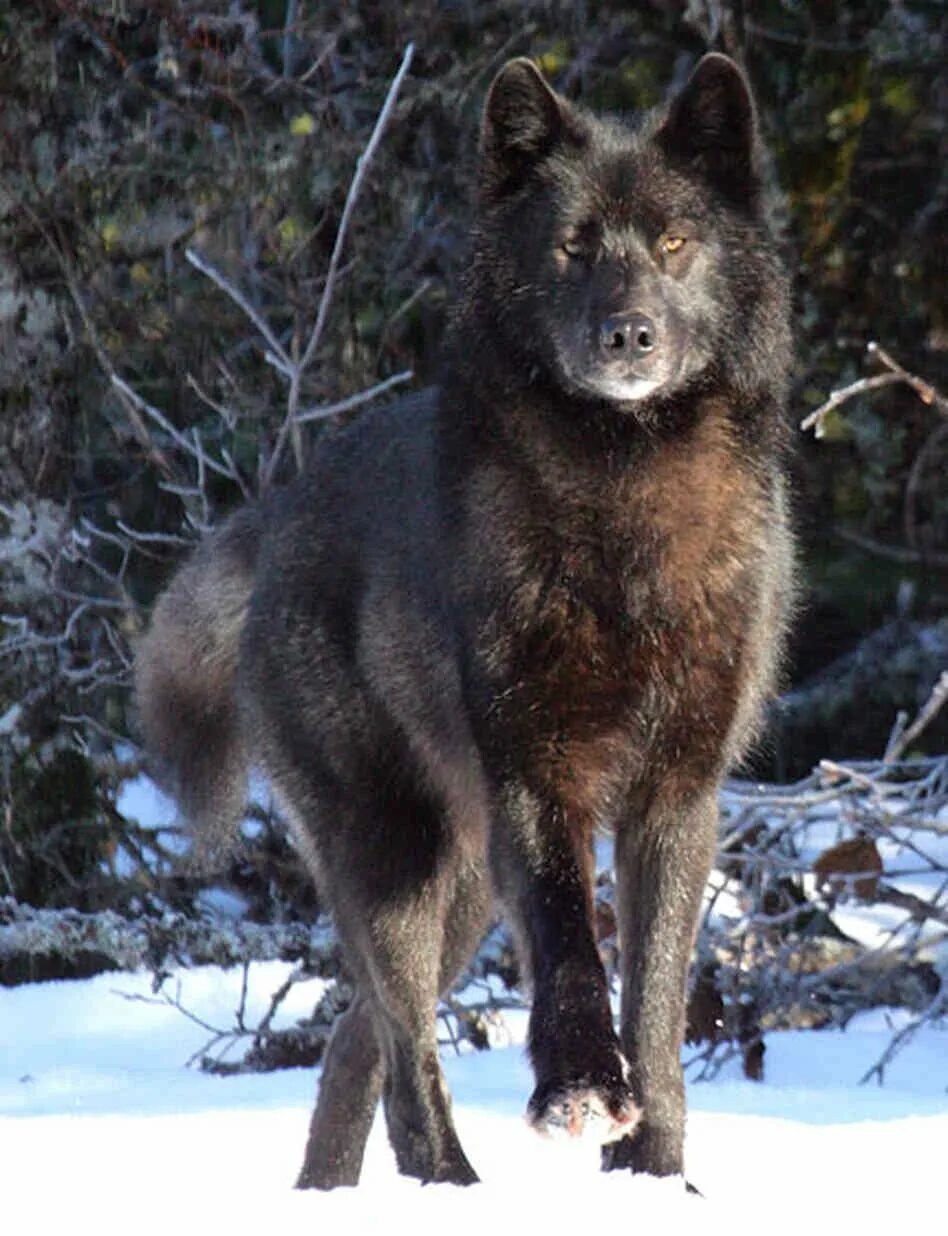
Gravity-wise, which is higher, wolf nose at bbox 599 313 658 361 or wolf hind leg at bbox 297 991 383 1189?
wolf nose at bbox 599 313 658 361

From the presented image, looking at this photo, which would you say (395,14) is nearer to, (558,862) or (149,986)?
(149,986)

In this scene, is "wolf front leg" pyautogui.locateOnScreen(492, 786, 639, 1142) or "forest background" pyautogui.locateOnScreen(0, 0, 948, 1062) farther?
"forest background" pyautogui.locateOnScreen(0, 0, 948, 1062)

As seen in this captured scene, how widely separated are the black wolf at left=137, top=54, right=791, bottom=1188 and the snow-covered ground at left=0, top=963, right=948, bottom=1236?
1.10ft

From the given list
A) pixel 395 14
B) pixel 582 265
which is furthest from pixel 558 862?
pixel 395 14

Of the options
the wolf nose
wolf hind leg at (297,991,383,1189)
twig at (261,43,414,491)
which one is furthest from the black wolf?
twig at (261,43,414,491)

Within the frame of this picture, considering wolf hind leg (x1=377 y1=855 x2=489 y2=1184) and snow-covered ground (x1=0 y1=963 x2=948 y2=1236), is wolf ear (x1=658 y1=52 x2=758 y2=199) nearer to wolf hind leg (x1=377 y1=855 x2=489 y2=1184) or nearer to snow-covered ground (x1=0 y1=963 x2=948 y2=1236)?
wolf hind leg (x1=377 y1=855 x2=489 y2=1184)

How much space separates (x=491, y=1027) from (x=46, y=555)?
1930 mm

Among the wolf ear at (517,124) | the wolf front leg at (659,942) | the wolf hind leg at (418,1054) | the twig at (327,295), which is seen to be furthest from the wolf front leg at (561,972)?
the twig at (327,295)

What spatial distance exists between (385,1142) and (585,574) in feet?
5.86

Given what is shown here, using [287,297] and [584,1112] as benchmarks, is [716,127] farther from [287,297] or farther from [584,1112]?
[287,297]

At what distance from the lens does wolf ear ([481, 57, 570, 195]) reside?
168 inches

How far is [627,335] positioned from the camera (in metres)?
3.97

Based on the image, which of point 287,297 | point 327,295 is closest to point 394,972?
point 327,295

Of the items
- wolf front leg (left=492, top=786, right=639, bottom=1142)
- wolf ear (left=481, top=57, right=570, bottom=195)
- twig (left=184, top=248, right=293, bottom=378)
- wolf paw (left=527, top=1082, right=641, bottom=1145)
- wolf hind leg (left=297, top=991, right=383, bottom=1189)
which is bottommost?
wolf hind leg (left=297, top=991, right=383, bottom=1189)
